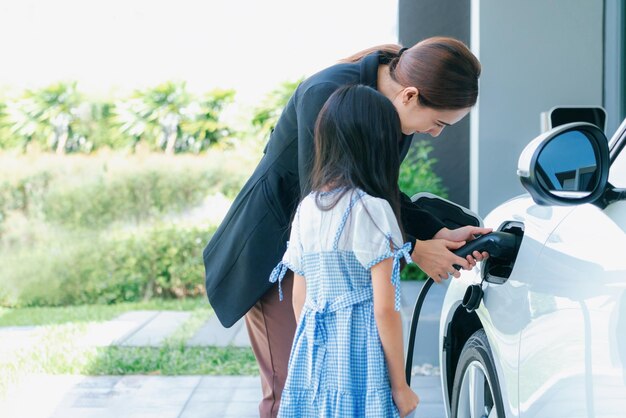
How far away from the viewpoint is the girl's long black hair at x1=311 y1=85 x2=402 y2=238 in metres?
2.24

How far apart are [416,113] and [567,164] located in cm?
60

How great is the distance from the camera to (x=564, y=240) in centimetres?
197

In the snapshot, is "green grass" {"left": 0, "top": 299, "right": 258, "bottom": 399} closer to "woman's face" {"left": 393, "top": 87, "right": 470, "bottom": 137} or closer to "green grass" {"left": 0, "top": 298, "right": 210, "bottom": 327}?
"green grass" {"left": 0, "top": 298, "right": 210, "bottom": 327}

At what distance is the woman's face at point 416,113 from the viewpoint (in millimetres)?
2408

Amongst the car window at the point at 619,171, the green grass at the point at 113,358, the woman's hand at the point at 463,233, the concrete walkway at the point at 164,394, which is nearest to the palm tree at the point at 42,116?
the green grass at the point at 113,358

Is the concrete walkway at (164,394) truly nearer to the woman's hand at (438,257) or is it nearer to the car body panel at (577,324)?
the woman's hand at (438,257)

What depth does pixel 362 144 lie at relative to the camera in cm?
224

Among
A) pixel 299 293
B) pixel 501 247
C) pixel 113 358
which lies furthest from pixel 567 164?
pixel 113 358

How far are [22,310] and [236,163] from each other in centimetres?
321

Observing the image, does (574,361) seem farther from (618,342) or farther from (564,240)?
(564,240)

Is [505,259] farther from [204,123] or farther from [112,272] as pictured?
[204,123]

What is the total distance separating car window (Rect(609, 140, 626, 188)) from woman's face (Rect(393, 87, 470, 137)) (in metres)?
0.46

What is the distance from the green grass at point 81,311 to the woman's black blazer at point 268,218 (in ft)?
16.0

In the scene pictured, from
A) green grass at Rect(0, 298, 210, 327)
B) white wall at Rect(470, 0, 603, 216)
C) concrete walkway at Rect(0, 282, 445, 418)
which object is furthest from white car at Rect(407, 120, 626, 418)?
green grass at Rect(0, 298, 210, 327)
